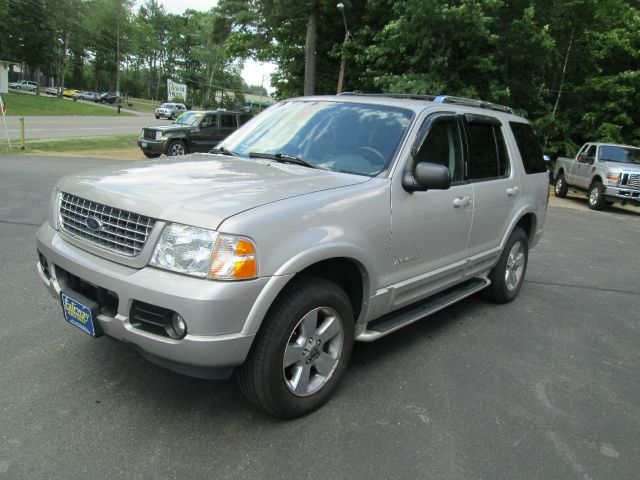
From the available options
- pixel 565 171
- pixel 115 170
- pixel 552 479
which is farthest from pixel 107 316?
pixel 565 171

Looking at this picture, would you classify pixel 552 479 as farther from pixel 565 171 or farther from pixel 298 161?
pixel 565 171

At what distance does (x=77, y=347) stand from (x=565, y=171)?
16.8 m

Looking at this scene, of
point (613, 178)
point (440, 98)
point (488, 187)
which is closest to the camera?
point (440, 98)

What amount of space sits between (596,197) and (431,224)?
1297 cm

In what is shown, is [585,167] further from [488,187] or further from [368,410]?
[368,410]

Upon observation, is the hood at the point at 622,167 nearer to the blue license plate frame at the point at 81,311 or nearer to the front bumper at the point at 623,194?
the front bumper at the point at 623,194

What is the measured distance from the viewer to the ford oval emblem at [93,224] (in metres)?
2.84

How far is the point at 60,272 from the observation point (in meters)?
3.07

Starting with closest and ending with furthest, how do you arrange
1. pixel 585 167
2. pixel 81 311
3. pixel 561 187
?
pixel 81 311, pixel 585 167, pixel 561 187

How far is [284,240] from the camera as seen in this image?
8.74 ft

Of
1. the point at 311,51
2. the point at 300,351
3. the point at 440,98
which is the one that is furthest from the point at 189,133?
the point at 300,351

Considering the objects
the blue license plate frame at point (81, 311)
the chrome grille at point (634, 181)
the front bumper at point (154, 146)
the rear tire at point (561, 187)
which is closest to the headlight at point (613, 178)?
the chrome grille at point (634, 181)

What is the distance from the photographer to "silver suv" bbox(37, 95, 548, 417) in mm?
2514

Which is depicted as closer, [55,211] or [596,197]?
[55,211]
